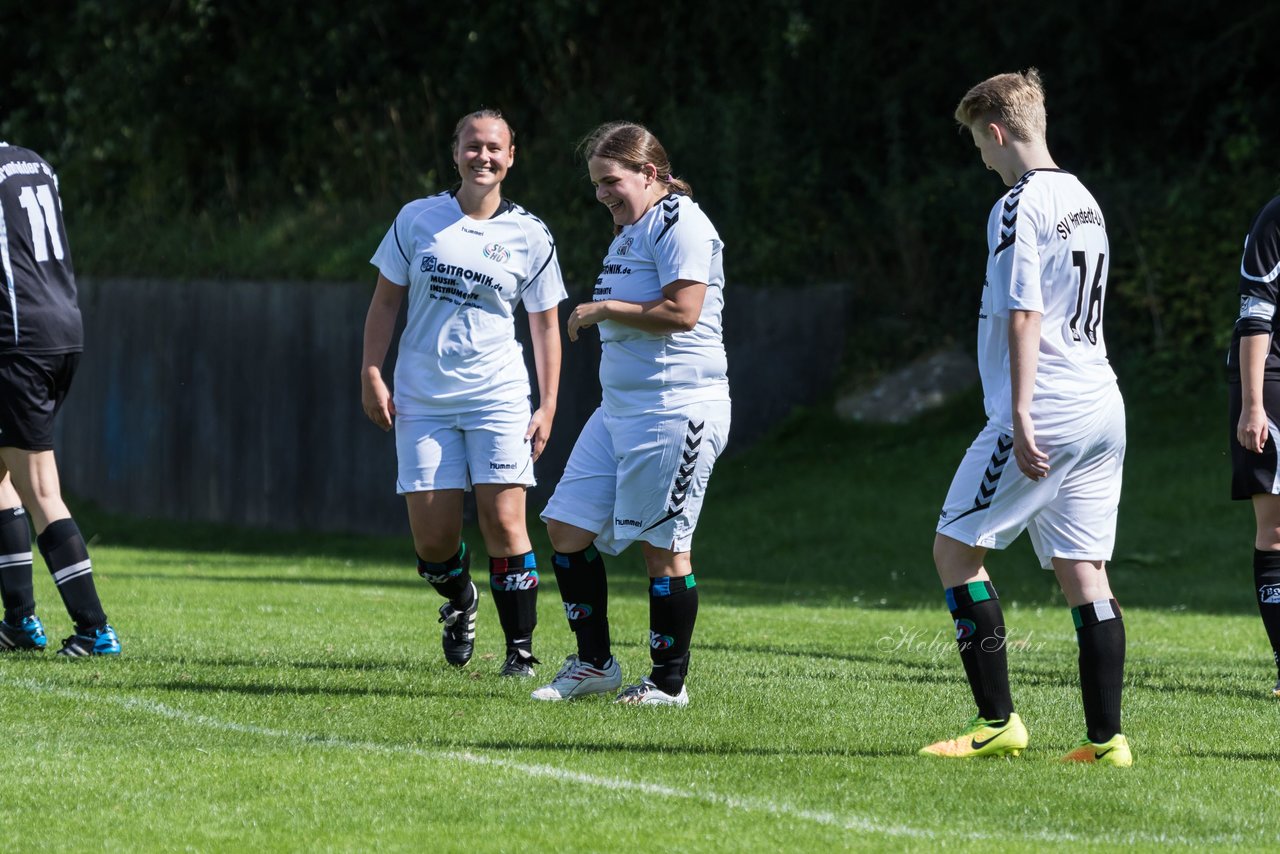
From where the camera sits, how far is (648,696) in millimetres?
6828

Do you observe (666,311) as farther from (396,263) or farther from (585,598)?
(396,263)

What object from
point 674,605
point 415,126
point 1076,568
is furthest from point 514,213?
point 415,126

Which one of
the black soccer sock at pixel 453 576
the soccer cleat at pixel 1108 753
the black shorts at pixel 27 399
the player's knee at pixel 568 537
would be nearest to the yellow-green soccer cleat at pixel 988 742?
the soccer cleat at pixel 1108 753

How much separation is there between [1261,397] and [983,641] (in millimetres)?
1779

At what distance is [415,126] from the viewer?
26.0 meters

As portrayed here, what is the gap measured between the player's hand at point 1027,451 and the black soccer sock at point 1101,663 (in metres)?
0.49

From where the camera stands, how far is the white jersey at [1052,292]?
5453 mm

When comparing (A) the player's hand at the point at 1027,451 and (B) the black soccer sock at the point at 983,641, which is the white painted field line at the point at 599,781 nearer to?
(B) the black soccer sock at the point at 983,641

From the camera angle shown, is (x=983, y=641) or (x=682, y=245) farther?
(x=682, y=245)

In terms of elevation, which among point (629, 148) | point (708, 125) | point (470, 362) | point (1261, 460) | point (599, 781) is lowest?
point (599, 781)

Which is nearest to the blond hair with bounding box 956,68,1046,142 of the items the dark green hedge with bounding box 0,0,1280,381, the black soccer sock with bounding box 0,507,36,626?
the black soccer sock with bounding box 0,507,36,626

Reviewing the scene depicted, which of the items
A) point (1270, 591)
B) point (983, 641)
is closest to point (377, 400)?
point (983, 641)

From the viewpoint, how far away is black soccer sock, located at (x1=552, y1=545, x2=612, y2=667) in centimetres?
705

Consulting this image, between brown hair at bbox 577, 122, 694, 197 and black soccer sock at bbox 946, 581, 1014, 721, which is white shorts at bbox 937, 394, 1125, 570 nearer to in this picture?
black soccer sock at bbox 946, 581, 1014, 721
